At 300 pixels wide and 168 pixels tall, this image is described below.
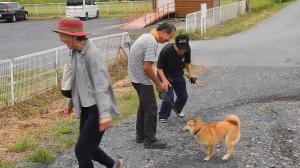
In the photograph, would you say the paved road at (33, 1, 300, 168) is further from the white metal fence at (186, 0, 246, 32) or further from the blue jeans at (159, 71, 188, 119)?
the white metal fence at (186, 0, 246, 32)

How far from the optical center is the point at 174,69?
7352 millimetres

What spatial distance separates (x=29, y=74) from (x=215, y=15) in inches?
768

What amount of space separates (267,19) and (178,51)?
89.8 feet

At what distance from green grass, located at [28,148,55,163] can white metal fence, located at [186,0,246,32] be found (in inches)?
694

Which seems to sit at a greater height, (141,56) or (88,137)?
(141,56)

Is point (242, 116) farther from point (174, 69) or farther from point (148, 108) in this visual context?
point (148, 108)

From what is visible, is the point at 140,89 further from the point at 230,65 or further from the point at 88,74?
the point at 230,65

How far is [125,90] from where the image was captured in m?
10.4

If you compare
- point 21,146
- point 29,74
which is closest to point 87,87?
point 21,146

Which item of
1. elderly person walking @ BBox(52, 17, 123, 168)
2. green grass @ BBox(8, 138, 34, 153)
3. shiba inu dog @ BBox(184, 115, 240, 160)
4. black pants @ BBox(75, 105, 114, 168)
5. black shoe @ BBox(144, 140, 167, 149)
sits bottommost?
green grass @ BBox(8, 138, 34, 153)

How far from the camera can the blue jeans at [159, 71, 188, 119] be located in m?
7.44

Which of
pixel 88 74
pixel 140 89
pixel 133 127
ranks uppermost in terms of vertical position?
pixel 88 74

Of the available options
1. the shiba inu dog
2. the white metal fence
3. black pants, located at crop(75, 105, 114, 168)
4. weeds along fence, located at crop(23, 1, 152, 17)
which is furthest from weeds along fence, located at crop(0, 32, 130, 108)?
weeds along fence, located at crop(23, 1, 152, 17)

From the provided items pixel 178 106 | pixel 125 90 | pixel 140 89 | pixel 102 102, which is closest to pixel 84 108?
pixel 102 102
